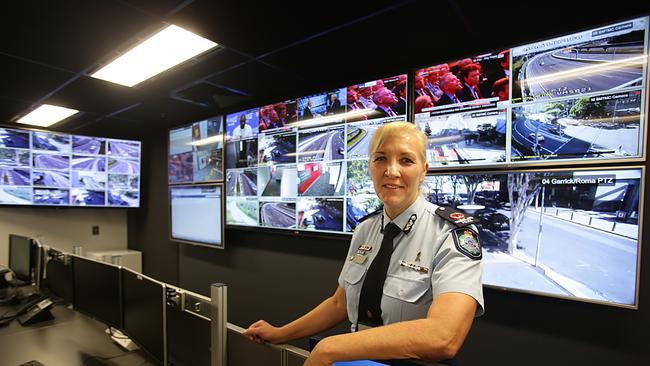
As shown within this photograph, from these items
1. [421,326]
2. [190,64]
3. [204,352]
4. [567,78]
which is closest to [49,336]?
[204,352]

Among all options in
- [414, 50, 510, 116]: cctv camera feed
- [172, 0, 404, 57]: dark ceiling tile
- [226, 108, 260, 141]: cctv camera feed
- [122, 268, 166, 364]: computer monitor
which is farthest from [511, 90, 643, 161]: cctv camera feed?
[226, 108, 260, 141]: cctv camera feed

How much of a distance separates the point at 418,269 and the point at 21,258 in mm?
3478

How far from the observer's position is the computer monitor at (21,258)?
8.55ft

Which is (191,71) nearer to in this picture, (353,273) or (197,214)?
(197,214)

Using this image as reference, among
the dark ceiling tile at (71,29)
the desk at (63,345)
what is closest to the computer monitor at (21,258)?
the desk at (63,345)

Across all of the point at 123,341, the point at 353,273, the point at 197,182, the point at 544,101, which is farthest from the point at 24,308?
the point at 544,101

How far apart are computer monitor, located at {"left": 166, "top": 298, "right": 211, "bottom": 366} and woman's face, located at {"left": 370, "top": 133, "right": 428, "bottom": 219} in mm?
747

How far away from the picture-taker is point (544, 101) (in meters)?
1.62

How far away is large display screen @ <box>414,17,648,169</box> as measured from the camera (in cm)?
143

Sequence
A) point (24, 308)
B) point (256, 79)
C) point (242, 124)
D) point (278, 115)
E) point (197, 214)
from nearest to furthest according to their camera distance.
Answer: point (24, 308) → point (256, 79) → point (278, 115) → point (242, 124) → point (197, 214)

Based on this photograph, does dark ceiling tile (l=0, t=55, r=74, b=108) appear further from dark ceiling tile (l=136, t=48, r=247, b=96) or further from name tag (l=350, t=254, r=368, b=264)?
name tag (l=350, t=254, r=368, b=264)

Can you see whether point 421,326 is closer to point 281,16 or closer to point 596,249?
point 596,249

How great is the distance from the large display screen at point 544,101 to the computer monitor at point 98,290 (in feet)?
6.26

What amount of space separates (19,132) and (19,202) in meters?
0.82
